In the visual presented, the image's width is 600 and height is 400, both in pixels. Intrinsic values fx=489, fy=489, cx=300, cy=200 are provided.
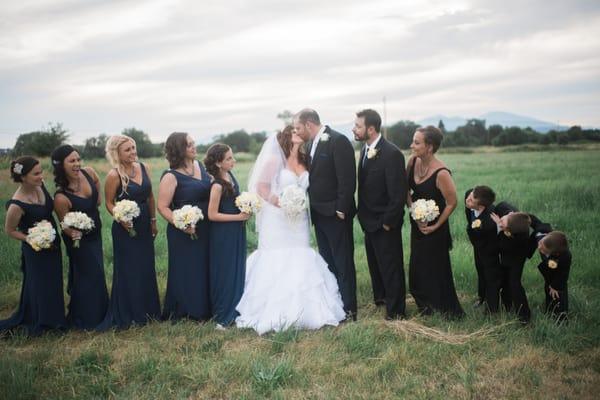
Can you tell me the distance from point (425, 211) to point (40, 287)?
4951 mm

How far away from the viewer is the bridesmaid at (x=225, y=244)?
21.2 feet

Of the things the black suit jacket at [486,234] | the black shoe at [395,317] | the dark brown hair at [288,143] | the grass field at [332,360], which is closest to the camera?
the grass field at [332,360]

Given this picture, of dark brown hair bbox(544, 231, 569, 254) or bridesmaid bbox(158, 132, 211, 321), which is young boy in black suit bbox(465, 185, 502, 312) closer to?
dark brown hair bbox(544, 231, 569, 254)

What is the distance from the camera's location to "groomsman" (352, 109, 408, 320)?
6129 millimetres

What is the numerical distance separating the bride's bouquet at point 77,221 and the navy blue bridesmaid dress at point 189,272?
102 cm

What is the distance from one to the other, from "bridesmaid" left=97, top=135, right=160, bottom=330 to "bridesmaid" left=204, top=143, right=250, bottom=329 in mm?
856

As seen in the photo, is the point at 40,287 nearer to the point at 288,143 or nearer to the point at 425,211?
the point at 288,143

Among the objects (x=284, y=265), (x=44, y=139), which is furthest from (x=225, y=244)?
(x=44, y=139)

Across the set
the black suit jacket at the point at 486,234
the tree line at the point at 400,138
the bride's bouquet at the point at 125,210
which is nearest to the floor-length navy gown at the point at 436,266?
the black suit jacket at the point at 486,234

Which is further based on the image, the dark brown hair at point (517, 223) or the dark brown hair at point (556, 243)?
the dark brown hair at point (517, 223)

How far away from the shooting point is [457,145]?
70.9 meters

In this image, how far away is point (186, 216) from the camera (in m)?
6.14

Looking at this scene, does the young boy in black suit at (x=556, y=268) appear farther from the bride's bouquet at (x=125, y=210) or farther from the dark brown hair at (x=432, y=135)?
the bride's bouquet at (x=125, y=210)

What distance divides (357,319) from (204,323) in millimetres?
2016
